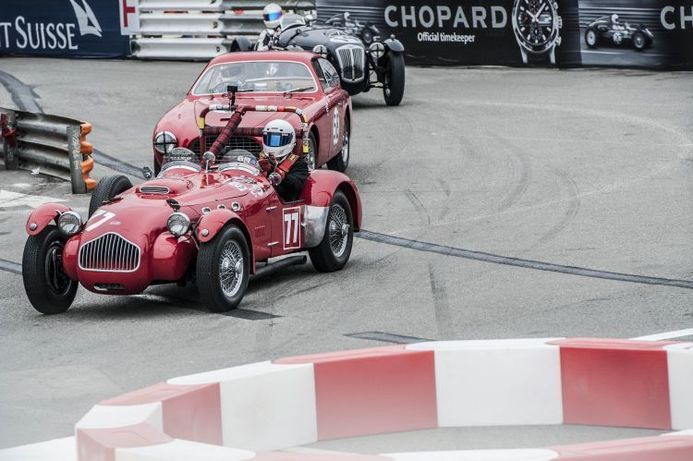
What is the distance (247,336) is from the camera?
28.2ft

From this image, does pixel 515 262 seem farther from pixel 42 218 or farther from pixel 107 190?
pixel 42 218

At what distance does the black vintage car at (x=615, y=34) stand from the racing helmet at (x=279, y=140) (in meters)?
13.7

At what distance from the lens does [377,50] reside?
2109cm

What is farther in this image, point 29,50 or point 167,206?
point 29,50

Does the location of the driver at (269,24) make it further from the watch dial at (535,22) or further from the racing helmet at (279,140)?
the racing helmet at (279,140)

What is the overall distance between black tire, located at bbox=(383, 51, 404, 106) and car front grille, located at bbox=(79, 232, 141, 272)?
12.1 meters

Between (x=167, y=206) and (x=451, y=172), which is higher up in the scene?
(x=167, y=206)

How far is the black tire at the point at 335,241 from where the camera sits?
10727 millimetres

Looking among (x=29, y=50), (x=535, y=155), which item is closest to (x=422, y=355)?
(x=535, y=155)

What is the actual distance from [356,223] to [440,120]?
8836mm

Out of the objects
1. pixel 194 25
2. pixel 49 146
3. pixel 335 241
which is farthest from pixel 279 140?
pixel 194 25

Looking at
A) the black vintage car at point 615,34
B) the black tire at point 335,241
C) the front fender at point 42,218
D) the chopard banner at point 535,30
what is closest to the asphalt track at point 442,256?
the black tire at point 335,241

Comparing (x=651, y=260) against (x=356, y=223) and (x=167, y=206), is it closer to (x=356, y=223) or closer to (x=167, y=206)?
(x=356, y=223)

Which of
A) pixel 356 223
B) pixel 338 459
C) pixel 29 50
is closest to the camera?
pixel 338 459
